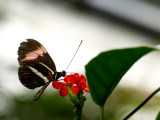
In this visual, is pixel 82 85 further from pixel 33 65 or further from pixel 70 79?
pixel 33 65

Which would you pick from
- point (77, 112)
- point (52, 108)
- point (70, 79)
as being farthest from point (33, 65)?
point (52, 108)

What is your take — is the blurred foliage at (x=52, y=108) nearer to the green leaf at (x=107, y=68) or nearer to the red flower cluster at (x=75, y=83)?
the red flower cluster at (x=75, y=83)

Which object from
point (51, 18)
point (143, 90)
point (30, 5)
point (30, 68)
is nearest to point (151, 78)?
point (143, 90)

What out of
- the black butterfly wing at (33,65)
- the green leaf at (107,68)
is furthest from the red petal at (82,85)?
the black butterfly wing at (33,65)

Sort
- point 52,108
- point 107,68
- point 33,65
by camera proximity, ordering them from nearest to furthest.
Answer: point 107,68 → point 33,65 → point 52,108

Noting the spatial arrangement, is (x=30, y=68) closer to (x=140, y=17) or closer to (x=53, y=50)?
(x=53, y=50)

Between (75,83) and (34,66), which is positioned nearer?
(75,83)
